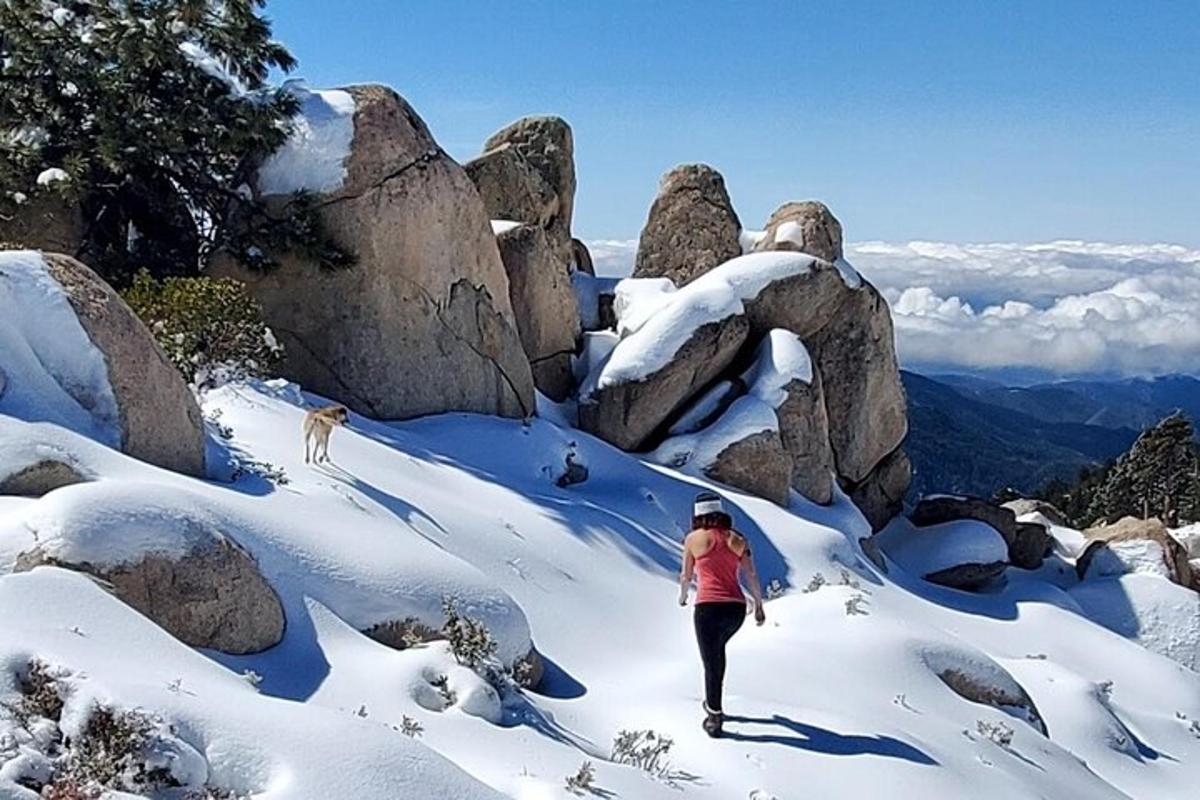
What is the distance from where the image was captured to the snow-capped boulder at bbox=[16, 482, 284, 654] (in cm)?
727

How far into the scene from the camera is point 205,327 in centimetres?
1513

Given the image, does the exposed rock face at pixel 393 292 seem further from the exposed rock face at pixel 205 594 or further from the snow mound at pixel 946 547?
the exposed rock face at pixel 205 594

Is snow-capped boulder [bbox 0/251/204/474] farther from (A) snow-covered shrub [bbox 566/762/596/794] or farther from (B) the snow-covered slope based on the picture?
(A) snow-covered shrub [bbox 566/762/596/794]

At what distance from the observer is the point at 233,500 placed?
32.6 feet

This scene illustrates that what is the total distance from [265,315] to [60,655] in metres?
12.6

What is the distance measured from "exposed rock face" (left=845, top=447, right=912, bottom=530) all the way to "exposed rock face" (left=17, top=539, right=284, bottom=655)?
17.9 metres

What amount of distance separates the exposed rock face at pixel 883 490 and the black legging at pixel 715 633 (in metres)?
15.2

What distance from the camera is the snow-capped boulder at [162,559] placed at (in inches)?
286

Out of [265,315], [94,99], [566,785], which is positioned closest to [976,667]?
[566,785]

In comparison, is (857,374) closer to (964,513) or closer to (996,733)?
(964,513)

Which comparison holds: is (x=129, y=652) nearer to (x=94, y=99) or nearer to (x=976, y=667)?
(x=976, y=667)

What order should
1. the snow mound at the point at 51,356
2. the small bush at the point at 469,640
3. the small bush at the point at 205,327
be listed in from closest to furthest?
the small bush at the point at 469,640 → the snow mound at the point at 51,356 → the small bush at the point at 205,327

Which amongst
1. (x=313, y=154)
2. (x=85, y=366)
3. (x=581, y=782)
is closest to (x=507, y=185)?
(x=313, y=154)

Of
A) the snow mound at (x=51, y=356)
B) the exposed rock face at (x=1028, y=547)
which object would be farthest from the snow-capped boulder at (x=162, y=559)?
the exposed rock face at (x=1028, y=547)
